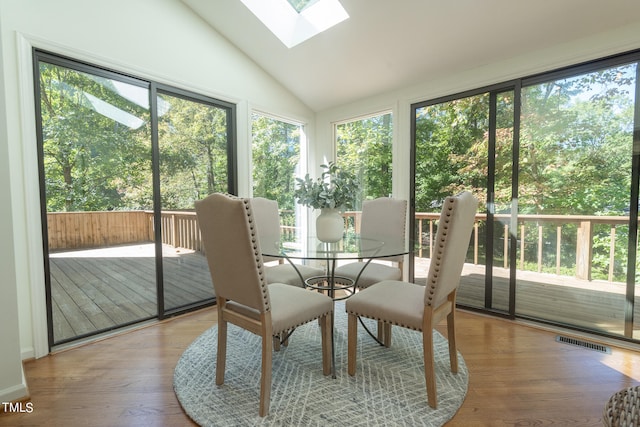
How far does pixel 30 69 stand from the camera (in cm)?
195

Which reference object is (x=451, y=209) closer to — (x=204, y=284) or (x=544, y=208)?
(x=544, y=208)

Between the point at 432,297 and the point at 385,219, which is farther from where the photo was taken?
the point at 385,219

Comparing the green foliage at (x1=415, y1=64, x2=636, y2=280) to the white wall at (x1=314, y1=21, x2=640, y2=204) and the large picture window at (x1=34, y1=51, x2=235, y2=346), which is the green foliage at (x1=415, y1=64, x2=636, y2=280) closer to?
the white wall at (x1=314, y1=21, x2=640, y2=204)

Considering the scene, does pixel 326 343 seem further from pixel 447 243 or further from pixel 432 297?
pixel 447 243

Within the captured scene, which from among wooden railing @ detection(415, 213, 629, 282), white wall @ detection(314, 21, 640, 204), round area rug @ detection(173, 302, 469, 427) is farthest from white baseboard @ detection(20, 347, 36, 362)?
wooden railing @ detection(415, 213, 629, 282)

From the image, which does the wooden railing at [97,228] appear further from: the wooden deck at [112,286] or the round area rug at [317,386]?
the round area rug at [317,386]

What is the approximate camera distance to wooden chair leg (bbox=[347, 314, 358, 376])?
1.77 metres

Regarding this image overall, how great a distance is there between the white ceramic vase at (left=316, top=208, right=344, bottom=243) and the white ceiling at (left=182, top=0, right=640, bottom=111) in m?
1.67

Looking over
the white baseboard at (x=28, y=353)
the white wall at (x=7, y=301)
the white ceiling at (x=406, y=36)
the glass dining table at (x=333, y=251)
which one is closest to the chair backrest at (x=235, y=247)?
the glass dining table at (x=333, y=251)


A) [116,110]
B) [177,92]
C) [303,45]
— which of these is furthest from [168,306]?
[303,45]

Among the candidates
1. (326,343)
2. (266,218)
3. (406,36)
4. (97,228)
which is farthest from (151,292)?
(406,36)

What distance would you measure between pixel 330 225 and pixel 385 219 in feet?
2.34

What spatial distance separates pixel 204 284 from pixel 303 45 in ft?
8.73

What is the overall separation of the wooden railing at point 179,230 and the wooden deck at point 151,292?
0.28ft
